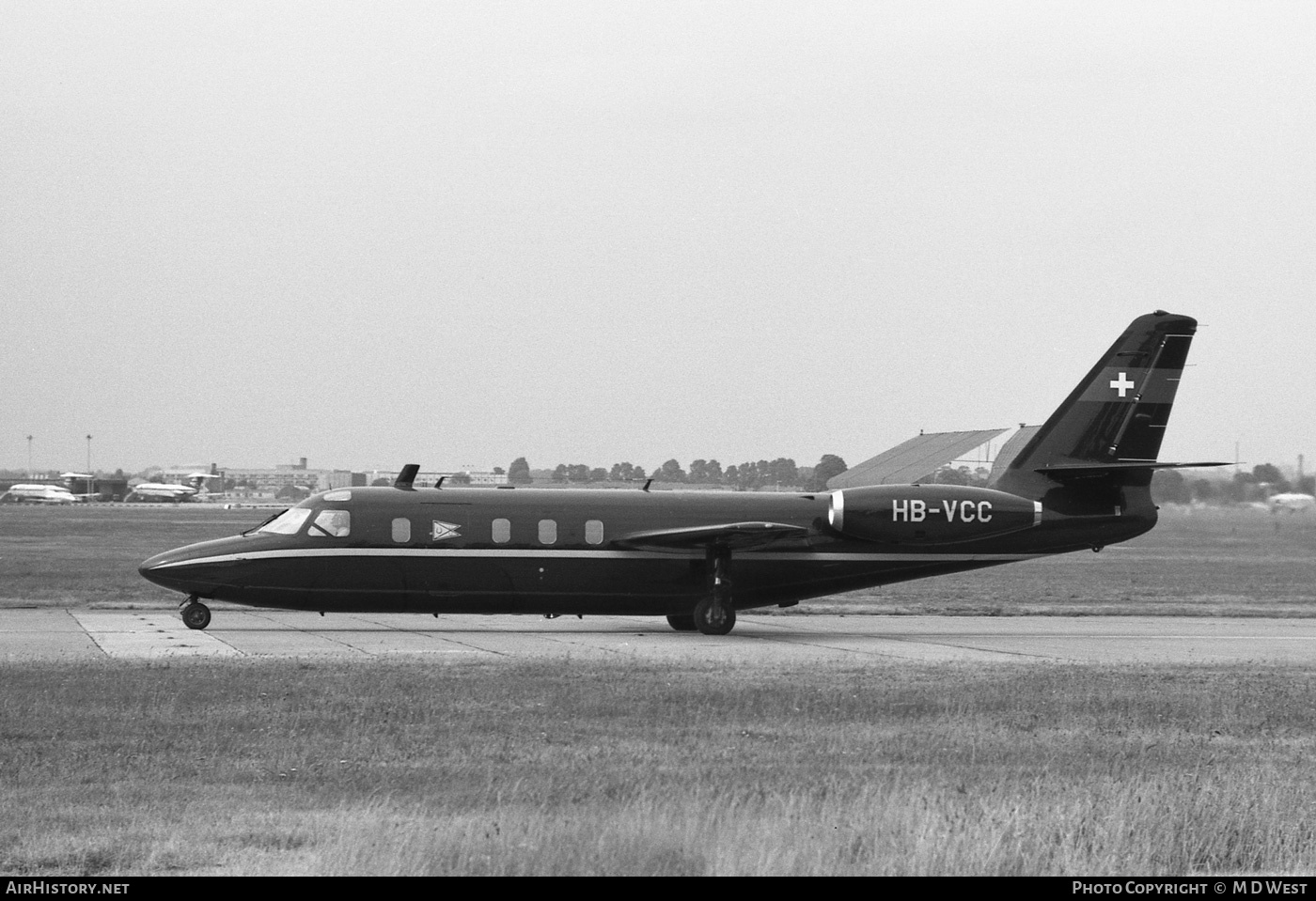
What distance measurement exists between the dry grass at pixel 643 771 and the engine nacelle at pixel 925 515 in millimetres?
7736

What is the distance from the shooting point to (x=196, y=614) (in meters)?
26.2

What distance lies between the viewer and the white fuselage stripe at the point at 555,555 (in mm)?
26031

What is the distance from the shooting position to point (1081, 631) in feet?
94.5

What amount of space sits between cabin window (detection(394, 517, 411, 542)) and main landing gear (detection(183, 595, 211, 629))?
348cm

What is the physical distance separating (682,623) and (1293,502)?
22525 millimetres

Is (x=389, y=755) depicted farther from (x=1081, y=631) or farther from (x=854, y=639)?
(x=1081, y=631)

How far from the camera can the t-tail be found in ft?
91.3

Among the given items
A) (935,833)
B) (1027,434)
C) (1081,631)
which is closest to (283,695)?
(935,833)

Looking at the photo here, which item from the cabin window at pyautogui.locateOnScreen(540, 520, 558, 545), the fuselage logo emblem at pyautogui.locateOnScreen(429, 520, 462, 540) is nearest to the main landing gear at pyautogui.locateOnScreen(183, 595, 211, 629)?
the fuselage logo emblem at pyautogui.locateOnScreen(429, 520, 462, 540)

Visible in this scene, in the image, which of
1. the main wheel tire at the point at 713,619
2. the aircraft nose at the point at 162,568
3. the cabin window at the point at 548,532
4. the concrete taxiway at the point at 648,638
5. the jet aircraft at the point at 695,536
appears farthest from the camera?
the main wheel tire at the point at 713,619

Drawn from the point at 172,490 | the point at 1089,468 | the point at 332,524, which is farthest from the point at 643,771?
the point at 172,490

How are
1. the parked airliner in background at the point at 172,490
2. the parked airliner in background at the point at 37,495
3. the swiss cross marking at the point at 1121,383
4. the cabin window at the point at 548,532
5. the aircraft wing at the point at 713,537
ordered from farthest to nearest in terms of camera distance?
the parked airliner in background at the point at 172,490
the parked airliner in background at the point at 37,495
the swiss cross marking at the point at 1121,383
the cabin window at the point at 548,532
the aircraft wing at the point at 713,537

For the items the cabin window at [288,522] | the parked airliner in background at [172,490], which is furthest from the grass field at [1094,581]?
the parked airliner in background at [172,490]

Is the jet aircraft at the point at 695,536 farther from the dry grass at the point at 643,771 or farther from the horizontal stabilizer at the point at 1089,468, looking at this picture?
the dry grass at the point at 643,771
